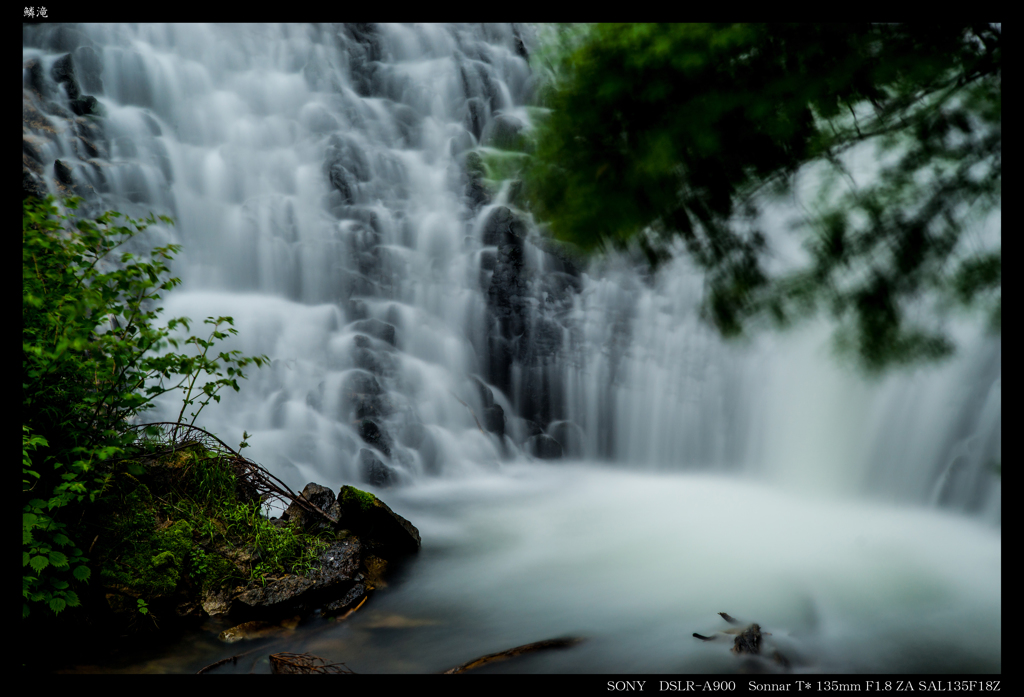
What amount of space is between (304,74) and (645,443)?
22.4 feet

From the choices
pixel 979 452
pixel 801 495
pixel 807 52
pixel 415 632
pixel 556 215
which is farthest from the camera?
pixel 801 495

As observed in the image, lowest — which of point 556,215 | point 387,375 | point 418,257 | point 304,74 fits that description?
point 556,215

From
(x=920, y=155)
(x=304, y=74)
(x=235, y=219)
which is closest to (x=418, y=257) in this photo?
(x=235, y=219)

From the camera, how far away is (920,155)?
1.93 m

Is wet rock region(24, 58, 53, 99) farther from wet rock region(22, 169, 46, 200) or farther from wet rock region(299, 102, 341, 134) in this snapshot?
wet rock region(299, 102, 341, 134)

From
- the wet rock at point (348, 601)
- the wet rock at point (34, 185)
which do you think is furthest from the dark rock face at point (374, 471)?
the wet rock at point (34, 185)

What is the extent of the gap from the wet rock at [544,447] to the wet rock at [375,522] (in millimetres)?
2701

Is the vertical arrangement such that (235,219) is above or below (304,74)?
below

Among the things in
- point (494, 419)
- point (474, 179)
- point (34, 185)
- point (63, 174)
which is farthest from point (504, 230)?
point (34, 185)

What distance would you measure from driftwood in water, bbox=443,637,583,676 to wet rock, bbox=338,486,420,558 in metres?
1.09

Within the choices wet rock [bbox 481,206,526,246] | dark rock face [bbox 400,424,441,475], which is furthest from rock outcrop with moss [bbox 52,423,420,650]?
wet rock [bbox 481,206,526,246]

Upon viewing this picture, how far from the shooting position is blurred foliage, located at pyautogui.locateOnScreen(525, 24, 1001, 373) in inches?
72.2

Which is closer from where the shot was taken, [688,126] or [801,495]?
[688,126]

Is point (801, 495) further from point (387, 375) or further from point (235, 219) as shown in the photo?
point (235, 219)
